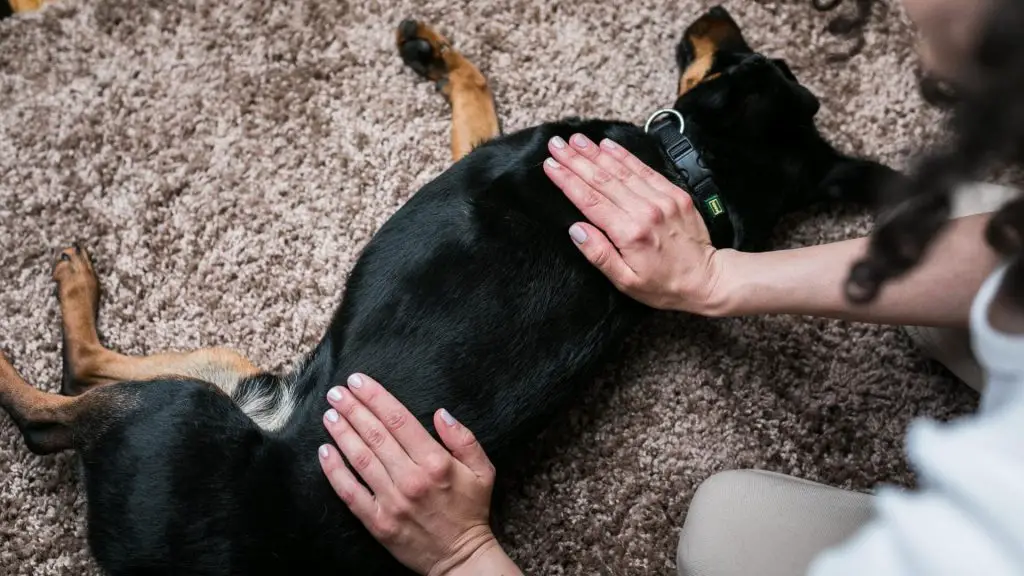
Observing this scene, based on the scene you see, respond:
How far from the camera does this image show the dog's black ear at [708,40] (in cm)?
172

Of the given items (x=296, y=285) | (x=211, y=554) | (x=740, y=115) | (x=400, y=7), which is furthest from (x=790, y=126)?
(x=211, y=554)

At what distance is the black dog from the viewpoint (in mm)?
1239

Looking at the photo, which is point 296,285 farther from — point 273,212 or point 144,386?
point 144,386

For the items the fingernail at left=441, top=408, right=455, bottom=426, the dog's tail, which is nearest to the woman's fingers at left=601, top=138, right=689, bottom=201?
the dog's tail

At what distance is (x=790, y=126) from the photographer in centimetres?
157

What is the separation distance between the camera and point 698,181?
145cm

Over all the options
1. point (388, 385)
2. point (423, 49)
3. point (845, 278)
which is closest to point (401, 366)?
point (388, 385)

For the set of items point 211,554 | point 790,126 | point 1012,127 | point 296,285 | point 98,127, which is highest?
point 1012,127

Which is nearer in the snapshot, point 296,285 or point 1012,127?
point 1012,127

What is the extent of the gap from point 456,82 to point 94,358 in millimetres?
962

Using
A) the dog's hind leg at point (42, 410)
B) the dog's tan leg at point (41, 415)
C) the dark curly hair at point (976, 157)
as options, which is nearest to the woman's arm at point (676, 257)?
the dark curly hair at point (976, 157)

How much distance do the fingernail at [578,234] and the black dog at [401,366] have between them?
0.02 m

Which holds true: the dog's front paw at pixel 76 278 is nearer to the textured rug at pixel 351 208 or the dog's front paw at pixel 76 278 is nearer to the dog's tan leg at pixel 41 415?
the textured rug at pixel 351 208

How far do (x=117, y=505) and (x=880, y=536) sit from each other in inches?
44.5
